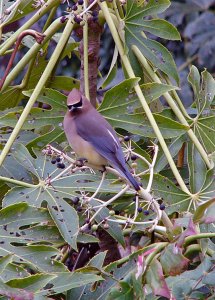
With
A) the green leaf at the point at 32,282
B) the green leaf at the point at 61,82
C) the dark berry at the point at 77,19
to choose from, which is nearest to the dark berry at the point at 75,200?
the green leaf at the point at 32,282

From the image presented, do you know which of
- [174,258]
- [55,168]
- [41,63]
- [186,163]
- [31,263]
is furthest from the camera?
[41,63]

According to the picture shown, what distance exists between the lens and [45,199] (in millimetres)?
1332

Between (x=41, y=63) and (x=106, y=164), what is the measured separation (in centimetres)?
35

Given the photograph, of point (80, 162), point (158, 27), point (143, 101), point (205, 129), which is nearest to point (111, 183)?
point (80, 162)

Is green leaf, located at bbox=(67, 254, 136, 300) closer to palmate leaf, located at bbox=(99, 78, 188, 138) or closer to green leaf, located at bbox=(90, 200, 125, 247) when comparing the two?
green leaf, located at bbox=(90, 200, 125, 247)

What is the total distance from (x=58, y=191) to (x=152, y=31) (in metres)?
0.41

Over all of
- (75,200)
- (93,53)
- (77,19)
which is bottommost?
(75,200)

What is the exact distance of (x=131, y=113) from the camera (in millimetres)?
1474

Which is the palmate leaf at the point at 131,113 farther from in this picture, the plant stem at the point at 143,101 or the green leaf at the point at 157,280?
the green leaf at the point at 157,280

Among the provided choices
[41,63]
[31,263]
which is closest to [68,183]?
[31,263]

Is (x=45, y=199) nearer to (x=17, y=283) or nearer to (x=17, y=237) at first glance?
(x=17, y=237)

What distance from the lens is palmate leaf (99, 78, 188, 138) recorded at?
143 centimetres

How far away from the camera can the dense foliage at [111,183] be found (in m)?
1.13

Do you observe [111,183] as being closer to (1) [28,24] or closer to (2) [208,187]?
(2) [208,187]
